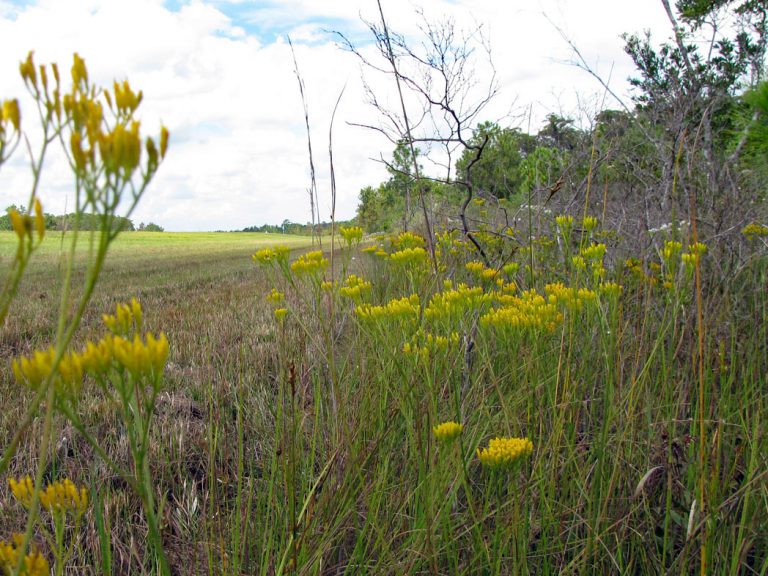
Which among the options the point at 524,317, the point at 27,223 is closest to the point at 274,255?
the point at 524,317

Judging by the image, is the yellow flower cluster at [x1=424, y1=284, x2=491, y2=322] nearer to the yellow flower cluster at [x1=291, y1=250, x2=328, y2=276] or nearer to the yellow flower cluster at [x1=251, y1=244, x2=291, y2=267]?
the yellow flower cluster at [x1=291, y1=250, x2=328, y2=276]

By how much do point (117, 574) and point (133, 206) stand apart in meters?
1.43

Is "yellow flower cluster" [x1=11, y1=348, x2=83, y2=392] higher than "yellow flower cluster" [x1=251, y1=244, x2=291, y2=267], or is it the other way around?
"yellow flower cluster" [x1=251, y1=244, x2=291, y2=267]

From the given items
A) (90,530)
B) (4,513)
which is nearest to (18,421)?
(4,513)

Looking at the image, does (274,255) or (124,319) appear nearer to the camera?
(124,319)

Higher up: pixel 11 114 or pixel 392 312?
pixel 11 114

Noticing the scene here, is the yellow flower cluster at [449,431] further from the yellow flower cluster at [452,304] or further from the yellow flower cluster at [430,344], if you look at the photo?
the yellow flower cluster at [452,304]

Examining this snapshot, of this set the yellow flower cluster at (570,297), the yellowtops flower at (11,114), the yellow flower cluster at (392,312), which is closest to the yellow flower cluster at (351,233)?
the yellow flower cluster at (392,312)

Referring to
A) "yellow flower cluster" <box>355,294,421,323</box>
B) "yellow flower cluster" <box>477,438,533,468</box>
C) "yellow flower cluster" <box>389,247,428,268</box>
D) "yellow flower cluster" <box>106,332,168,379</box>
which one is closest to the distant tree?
"yellow flower cluster" <box>389,247,428,268</box>

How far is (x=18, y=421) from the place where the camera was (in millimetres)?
2424

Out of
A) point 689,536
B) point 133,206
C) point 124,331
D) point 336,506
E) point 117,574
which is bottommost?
point 117,574

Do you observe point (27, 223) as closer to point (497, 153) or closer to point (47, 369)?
point (47, 369)

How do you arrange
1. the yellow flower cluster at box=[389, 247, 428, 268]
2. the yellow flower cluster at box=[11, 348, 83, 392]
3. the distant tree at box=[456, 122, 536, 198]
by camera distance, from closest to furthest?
the yellow flower cluster at box=[11, 348, 83, 392]
the yellow flower cluster at box=[389, 247, 428, 268]
the distant tree at box=[456, 122, 536, 198]

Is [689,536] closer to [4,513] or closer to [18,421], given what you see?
[4,513]
